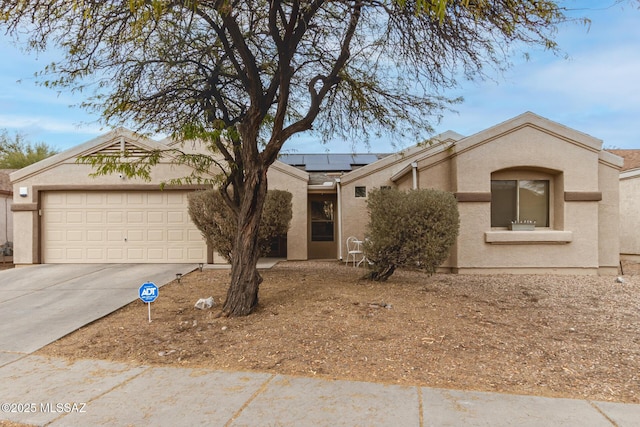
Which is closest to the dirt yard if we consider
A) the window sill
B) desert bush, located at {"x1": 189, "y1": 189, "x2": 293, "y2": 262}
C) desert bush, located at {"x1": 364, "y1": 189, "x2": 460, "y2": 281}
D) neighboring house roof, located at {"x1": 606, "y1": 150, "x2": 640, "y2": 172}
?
desert bush, located at {"x1": 364, "y1": 189, "x2": 460, "y2": 281}

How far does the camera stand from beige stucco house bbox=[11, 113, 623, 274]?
33.5ft

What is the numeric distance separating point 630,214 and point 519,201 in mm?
5802

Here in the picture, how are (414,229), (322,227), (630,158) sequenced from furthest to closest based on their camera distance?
1. (630,158)
2. (322,227)
3. (414,229)

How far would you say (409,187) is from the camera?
37.3 ft

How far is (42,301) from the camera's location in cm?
756

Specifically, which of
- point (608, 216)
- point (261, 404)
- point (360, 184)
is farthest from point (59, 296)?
point (608, 216)

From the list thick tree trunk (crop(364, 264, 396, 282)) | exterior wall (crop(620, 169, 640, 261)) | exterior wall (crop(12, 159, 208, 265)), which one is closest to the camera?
thick tree trunk (crop(364, 264, 396, 282))

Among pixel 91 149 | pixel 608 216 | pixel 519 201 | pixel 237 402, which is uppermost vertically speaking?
pixel 91 149

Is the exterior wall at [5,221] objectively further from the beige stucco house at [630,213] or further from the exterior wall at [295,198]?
the beige stucco house at [630,213]

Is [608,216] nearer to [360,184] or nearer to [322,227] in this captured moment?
[360,184]

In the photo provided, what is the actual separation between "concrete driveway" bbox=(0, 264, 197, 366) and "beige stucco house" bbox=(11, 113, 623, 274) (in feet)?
3.10

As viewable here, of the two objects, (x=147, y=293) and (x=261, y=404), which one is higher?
(x=147, y=293)

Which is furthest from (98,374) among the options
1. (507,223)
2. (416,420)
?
(507,223)

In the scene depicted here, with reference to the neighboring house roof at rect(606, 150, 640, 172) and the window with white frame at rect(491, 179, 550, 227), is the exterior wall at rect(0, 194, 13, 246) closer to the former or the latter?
the window with white frame at rect(491, 179, 550, 227)
